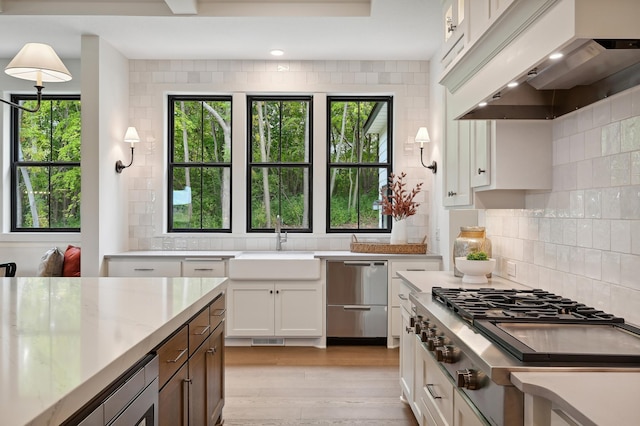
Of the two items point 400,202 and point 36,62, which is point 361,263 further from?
point 36,62

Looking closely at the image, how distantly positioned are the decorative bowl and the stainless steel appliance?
1.30 ft

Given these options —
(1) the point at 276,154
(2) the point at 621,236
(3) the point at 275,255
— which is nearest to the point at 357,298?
(3) the point at 275,255

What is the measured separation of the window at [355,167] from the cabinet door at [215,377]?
9.07 ft

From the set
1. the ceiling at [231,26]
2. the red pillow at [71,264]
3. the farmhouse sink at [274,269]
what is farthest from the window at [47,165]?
the farmhouse sink at [274,269]

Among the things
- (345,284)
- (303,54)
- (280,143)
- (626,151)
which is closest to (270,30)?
(303,54)

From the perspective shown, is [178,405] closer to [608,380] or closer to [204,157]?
[608,380]

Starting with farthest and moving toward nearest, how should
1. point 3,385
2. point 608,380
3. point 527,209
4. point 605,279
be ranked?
point 527,209 → point 605,279 → point 608,380 → point 3,385

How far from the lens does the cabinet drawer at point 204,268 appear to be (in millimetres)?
4719

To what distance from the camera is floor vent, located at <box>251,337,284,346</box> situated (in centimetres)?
480

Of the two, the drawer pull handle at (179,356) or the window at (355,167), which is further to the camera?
the window at (355,167)

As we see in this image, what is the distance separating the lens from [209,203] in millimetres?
5504

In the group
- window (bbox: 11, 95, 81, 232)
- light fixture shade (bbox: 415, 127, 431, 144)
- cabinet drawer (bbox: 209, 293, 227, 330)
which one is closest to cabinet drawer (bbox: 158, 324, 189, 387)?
cabinet drawer (bbox: 209, 293, 227, 330)

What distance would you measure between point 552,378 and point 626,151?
104cm

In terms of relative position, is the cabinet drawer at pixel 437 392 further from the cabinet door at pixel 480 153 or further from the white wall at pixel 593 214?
the cabinet door at pixel 480 153
